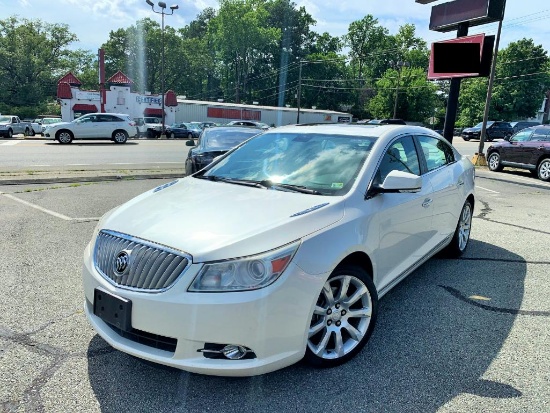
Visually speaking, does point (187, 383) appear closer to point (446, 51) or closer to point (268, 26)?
point (446, 51)

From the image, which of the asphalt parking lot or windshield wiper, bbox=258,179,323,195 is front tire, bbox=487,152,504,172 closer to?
the asphalt parking lot

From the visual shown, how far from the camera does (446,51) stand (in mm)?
12703

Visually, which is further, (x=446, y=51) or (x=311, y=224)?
(x=446, y=51)

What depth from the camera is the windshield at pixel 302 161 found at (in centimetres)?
329

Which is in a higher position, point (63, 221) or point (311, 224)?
point (311, 224)

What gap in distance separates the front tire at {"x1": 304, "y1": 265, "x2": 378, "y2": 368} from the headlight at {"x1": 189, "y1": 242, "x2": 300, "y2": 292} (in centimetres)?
50

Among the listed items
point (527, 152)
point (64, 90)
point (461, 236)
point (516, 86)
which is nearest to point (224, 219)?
point (461, 236)

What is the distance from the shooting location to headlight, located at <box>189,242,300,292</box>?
7.47 feet

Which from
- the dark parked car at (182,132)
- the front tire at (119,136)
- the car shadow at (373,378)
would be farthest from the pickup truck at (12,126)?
the car shadow at (373,378)

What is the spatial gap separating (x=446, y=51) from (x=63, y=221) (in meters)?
11.6

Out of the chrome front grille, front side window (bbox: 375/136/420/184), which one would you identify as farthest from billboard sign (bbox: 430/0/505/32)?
the chrome front grille

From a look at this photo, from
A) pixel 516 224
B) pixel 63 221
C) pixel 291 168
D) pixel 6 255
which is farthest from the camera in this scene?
pixel 516 224

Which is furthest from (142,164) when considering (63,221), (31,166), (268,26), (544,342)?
(268,26)

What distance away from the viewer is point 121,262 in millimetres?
2496
